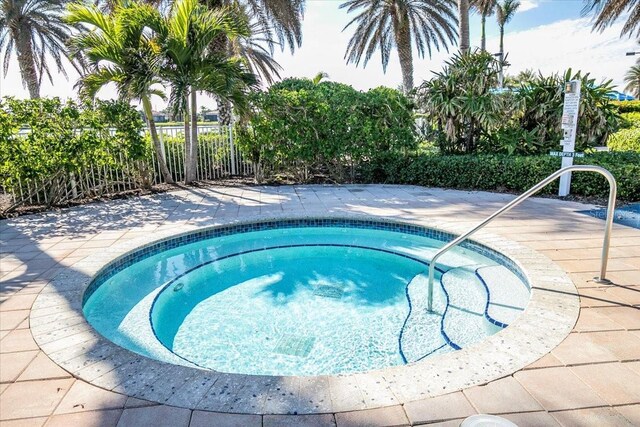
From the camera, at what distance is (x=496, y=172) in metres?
7.88

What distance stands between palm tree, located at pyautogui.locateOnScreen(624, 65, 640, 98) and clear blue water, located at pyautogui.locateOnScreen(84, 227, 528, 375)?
4399 centimetres

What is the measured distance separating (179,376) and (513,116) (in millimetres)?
8282

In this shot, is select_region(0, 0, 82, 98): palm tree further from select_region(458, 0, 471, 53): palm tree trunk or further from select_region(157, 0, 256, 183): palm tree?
select_region(458, 0, 471, 53): palm tree trunk

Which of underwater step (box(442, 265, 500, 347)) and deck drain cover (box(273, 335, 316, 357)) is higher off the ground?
underwater step (box(442, 265, 500, 347))

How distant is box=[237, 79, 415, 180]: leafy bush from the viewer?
859 centimetres

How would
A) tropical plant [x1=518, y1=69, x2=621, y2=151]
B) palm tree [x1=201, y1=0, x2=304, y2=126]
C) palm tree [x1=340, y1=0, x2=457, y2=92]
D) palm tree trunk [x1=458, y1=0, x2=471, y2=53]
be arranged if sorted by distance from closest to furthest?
tropical plant [x1=518, y1=69, x2=621, y2=151], palm tree [x1=201, y1=0, x2=304, y2=126], palm tree trunk [x1=458, y1=0, x2=471, y2=53], palm tree [x1=340, y1=0, x2=457, y2=92]

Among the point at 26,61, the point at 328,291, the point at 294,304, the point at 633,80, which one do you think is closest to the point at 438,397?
the point at 294,304

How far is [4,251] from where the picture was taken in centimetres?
474

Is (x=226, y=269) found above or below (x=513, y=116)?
below

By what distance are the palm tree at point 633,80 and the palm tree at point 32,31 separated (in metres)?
44.5

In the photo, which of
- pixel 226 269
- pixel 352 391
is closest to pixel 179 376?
pixel 352 391

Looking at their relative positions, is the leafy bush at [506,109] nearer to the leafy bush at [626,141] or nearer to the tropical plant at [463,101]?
the tropical plant at [463,101]

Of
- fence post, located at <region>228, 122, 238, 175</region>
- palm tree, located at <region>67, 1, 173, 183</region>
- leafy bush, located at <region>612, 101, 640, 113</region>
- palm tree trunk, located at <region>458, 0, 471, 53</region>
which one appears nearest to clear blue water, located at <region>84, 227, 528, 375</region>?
palm tree, located at <region>67, 1, 173, 183</region>

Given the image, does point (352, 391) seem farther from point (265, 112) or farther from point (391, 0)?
point (391, 0)
